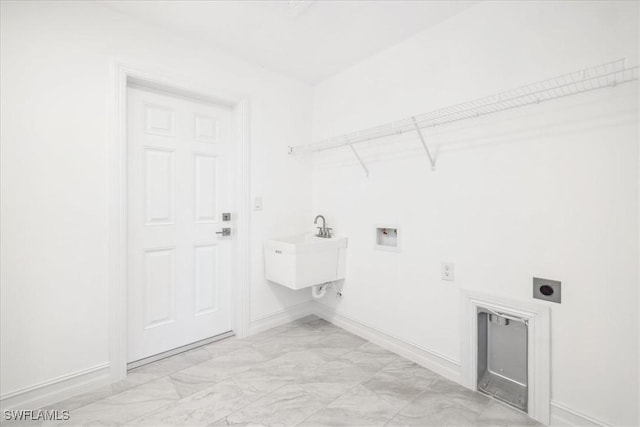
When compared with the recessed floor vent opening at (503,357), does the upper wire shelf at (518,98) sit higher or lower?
higher

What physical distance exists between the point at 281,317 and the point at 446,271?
1631mm

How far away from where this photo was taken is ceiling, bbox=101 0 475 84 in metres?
1.84

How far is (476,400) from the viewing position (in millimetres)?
1695

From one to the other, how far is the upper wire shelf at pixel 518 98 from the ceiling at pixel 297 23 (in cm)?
69

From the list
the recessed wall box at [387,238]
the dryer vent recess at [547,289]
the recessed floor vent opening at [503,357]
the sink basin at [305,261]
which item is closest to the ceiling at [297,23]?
the recessed wall box at [387,238]

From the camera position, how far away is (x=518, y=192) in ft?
5.37

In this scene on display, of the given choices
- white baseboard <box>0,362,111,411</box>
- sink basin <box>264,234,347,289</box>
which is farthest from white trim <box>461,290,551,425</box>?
white baseboard <box>0,362,111,411</box>

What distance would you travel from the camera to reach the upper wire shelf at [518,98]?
4.30 ft

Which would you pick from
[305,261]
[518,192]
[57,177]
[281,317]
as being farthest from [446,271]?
[57,177]

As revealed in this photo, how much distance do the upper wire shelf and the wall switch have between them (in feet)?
2.26

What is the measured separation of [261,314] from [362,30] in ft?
8.20

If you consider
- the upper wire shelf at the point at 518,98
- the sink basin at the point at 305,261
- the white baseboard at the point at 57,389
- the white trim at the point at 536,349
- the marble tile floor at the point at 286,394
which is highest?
the upper wire shelf at the point at 518,98

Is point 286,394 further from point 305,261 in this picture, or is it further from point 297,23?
point 297,23

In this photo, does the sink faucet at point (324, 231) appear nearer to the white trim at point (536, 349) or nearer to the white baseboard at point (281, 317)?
the white baseboard at point (281, 317)
